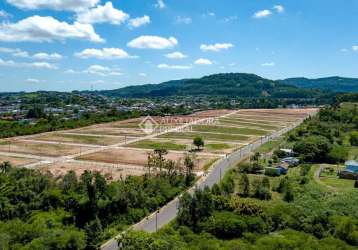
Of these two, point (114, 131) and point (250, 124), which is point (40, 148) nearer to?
point (114, 131)

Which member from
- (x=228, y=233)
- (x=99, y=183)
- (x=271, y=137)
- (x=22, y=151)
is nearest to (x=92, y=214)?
(x=99, y=183)

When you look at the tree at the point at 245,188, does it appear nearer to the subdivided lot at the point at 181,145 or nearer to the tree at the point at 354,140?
the subdivided lot at the point at 181,145

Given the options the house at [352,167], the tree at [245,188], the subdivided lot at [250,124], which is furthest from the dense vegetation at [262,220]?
the subdivided lot at [250,124]

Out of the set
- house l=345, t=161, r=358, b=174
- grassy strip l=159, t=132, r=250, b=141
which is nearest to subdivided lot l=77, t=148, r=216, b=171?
grassy strip l=159, t=132, r=250, b=141

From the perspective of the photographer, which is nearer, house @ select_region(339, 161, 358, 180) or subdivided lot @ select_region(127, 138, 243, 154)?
house @ select_region(339, 161, 358, 180)

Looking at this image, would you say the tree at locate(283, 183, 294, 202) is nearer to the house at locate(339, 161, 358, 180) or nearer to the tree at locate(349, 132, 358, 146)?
the house at locate(339, 161, 358, 180)

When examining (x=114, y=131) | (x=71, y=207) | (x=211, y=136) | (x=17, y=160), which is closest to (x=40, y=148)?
(x=17, y=160)
